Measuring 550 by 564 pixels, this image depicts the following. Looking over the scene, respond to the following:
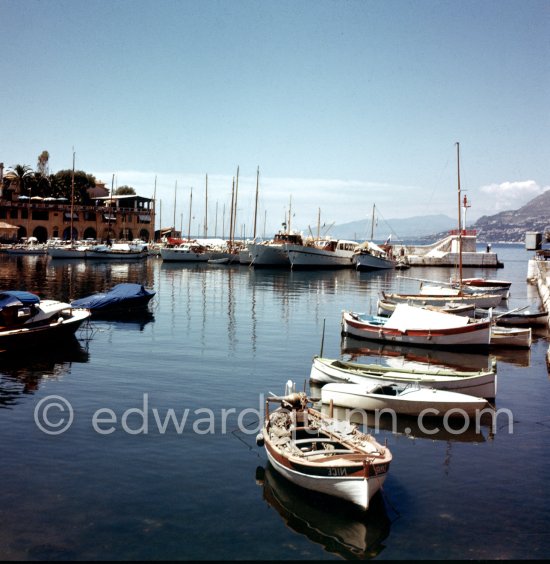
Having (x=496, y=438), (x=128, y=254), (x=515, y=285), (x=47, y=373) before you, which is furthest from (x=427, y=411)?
(x=128, y=254)

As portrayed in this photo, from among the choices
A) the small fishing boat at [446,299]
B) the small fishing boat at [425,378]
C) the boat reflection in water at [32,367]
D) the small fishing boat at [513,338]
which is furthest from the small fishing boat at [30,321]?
the small fishing boat at [446,299]

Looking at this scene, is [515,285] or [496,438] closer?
[496,438]

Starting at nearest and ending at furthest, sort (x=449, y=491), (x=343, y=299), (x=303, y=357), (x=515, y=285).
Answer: (x=449, y=491) → (x=303, y=357) → (x=343, y=299) → (x=515, y=285)

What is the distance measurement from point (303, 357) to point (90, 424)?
51.4 ft

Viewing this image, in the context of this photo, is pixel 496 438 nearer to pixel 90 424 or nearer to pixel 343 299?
pixel 90 424

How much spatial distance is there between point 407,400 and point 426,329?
16475mm

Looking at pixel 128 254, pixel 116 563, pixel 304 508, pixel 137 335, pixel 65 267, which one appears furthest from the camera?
pixel 128 254

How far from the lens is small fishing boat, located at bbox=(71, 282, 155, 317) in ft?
160

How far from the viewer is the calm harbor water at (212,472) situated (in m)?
14.1

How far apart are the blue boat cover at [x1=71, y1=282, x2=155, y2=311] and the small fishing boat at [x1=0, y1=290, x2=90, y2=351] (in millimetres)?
11507

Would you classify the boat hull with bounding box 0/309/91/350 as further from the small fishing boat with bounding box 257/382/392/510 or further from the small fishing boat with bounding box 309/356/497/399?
the small fishing boat with bounding box 257/382/392/510

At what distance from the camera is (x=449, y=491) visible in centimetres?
1714

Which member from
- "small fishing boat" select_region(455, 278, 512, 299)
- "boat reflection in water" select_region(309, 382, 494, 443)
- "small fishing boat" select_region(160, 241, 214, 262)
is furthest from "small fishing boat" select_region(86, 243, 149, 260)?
"boat reflection in water" select_region(309, 382, 494, 443)

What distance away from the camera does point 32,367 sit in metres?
30.5
